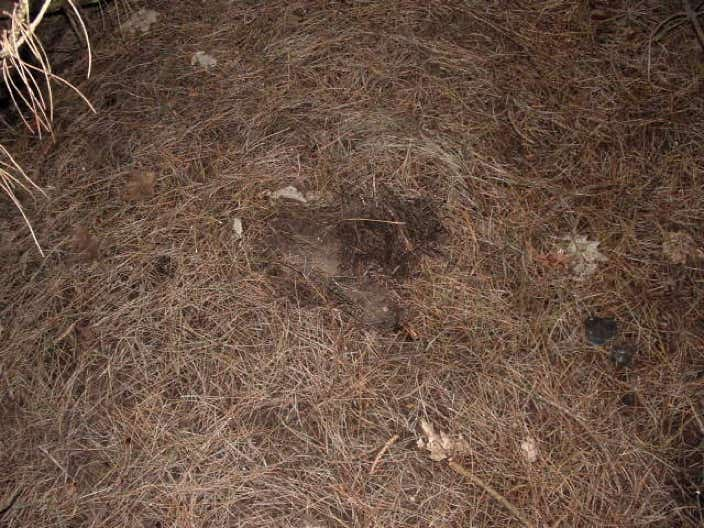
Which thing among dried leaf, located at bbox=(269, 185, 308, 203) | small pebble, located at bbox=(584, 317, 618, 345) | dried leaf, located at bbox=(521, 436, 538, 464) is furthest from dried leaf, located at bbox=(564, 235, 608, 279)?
dried leaf, located at bbox=(269, 185, 308, 203)

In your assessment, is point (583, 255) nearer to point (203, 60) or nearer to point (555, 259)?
point (555, 259)

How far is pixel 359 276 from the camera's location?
2312 millimetres

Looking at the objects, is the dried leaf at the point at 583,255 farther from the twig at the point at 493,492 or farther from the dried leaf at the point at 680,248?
the twig at the point at 493,492

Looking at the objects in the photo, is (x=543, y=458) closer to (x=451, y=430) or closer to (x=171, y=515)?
(x=451, y=430)

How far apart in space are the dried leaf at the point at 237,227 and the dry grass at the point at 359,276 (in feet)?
0.05

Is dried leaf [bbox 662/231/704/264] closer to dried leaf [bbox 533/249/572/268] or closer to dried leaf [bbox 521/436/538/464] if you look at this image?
dried leaf [bbox 533/249/572/268]

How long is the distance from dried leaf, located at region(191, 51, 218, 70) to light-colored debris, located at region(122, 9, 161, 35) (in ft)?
0.96

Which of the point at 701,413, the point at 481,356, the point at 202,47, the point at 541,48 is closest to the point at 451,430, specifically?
the point at 481,356

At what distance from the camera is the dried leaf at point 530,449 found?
2.11 metres

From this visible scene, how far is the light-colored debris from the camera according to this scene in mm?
2715

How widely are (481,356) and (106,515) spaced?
147 centimetres

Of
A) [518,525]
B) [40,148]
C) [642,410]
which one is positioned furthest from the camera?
[40,148]

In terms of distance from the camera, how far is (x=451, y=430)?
2.13m

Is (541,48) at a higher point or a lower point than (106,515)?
higher
